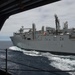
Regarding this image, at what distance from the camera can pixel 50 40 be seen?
54.1m

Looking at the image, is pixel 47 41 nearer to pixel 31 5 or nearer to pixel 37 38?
pixel 37 38

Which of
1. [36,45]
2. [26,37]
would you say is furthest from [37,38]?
[26,37]

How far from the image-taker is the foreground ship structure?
165 ft

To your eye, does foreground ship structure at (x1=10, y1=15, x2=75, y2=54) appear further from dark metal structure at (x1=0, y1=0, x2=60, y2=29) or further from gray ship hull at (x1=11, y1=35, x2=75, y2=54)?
dark metal structure at (x1=0, y1=0, x2=60, y2=29)

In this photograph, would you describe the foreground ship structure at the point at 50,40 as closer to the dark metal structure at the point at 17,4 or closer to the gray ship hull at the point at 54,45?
the gray ship hull at the point at 54,45

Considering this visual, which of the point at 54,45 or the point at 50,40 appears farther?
the point at 50,40

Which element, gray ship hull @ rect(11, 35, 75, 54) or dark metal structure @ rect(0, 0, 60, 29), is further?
gray ship hull @ rect(11, 35, 75, 54)

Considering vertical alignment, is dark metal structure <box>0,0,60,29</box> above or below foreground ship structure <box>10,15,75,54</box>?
above

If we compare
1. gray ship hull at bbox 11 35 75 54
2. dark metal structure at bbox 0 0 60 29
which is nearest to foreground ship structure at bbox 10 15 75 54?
gray ship hull at bbox 11 35 75 54

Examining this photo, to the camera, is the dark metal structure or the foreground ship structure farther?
the foreground ship structure

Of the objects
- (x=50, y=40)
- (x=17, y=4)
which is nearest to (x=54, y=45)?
(x=50, y=40)

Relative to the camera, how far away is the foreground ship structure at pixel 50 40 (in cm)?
5029

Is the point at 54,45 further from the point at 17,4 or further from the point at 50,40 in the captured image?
the point at 17,4

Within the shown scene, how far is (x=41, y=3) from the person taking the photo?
15.7 feet
